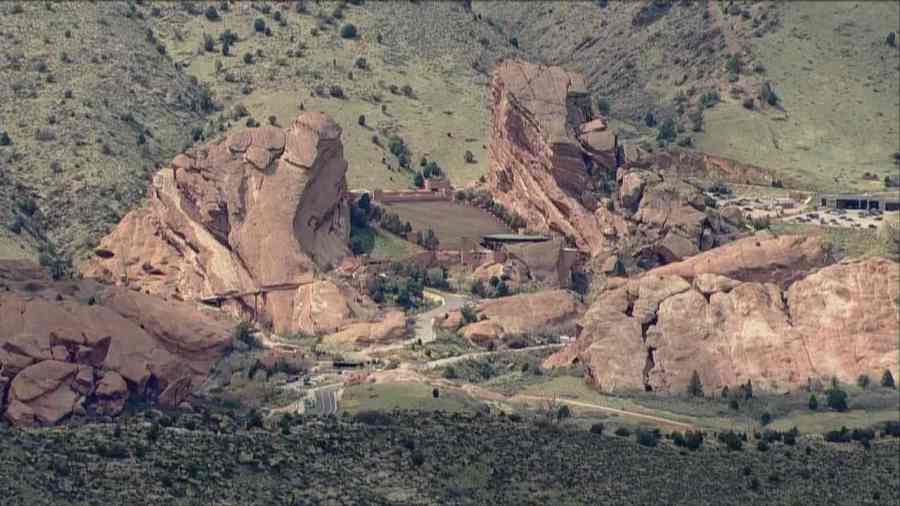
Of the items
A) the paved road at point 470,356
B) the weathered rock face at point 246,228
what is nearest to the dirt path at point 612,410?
the paved road at point 470,356

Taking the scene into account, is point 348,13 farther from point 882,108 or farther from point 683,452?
point 683,452

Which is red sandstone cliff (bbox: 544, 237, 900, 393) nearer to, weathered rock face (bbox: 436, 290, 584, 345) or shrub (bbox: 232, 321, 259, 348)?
weathered rock face (bbox: 436, 290, 584, 345)

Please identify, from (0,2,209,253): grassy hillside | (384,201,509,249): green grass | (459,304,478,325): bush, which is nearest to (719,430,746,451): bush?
(459,304,478,325): bush

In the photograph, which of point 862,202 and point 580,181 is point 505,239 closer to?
point 580,181

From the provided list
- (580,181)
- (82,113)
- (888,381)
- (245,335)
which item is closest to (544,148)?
(580,181)

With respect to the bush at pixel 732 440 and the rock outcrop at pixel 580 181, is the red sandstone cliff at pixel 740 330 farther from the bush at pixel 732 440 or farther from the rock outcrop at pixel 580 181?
the rock outcrop at pixel 580 181

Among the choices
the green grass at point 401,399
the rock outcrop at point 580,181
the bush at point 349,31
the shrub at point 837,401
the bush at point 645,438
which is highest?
the bush at point 349,31
